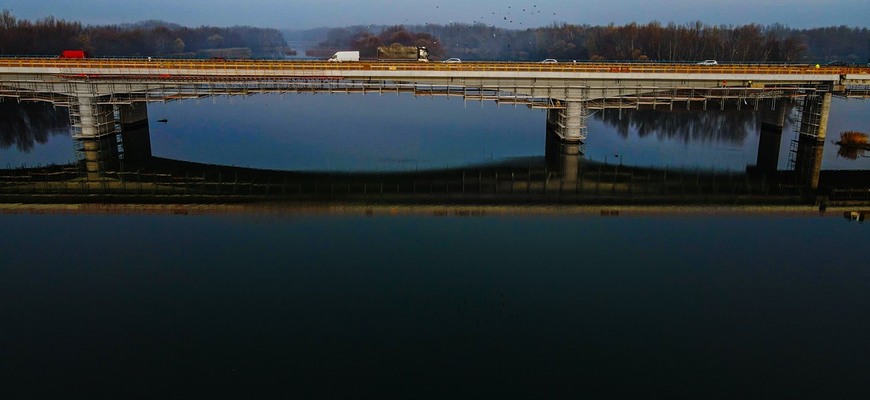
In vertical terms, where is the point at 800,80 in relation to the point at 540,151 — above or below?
above

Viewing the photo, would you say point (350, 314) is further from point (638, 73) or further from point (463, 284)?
point (638, 73)

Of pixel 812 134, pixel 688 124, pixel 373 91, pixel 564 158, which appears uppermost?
pixel 373 91

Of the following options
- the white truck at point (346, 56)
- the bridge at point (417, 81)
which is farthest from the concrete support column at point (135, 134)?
the white truck at point (346, 56)

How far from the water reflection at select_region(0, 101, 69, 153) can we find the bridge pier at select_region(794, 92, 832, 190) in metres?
55.5

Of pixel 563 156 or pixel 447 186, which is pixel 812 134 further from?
pixel 447 186

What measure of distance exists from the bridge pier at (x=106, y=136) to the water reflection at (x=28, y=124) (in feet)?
15.2

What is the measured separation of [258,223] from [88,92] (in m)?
25.3

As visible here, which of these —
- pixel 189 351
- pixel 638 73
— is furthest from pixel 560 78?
pixel 189 351

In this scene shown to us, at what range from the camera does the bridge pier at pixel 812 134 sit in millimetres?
42188

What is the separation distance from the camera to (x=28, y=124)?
59.2m

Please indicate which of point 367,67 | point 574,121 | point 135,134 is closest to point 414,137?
point 367,67

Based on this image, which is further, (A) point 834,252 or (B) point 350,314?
(A) point 834,252

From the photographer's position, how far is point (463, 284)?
21.0 meters

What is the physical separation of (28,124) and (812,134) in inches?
2719
